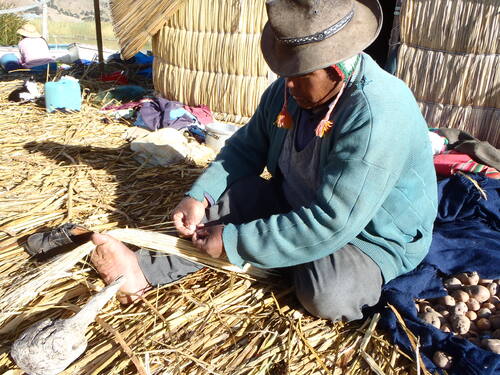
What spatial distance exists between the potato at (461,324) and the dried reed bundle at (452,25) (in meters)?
2.47

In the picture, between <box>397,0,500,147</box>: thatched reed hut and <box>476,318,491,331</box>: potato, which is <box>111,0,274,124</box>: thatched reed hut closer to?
<box>397,0,500,147</box>: thatched reed hut

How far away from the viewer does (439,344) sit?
67.7 inches

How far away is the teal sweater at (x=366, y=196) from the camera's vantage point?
1.58 m

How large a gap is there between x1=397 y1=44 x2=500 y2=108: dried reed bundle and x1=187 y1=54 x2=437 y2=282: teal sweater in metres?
2.13

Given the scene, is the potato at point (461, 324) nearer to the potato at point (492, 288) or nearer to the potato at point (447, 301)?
the potato at point (447, 301)

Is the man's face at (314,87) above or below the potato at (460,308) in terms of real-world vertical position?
above

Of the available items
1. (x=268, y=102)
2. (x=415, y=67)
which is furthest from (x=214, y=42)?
(x=268, y=102)

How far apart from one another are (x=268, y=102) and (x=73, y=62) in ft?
16.1

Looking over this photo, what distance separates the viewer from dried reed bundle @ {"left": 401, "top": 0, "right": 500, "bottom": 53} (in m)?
3.51

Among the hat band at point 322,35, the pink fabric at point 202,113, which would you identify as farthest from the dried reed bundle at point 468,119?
the hat band at point 322,35

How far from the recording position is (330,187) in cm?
161

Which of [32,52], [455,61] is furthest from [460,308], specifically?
[32,52]

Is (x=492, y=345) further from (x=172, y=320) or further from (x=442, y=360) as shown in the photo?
(x=172, y=320)

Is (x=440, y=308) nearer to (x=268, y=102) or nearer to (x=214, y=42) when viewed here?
(x=268, y=102)
